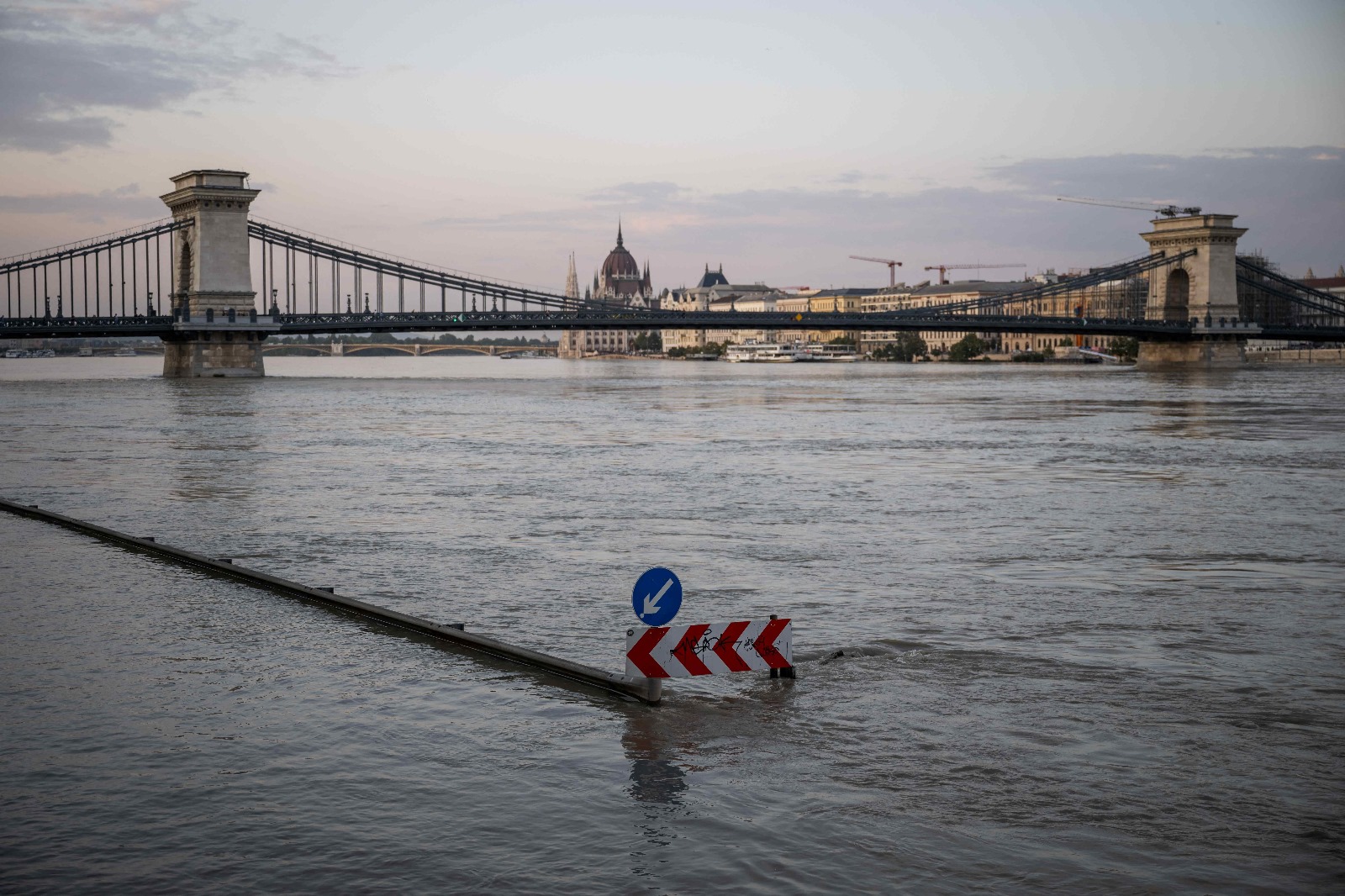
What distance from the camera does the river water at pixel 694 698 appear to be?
710 cm

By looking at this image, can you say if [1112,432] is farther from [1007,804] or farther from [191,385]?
[191,385]

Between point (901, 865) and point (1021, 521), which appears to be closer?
point (901, 865)

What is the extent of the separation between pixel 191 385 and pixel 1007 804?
266ft

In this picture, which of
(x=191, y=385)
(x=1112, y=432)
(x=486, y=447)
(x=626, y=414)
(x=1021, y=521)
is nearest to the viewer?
(x=1021, y=521)

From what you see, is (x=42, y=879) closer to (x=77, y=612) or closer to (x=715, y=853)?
(x=715, y=853)

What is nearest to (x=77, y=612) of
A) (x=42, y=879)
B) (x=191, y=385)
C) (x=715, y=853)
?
(x=42, y=879)

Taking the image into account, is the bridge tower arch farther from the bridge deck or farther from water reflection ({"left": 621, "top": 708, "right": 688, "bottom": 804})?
water reflection ({"left": 621, "top": 708, "right": 688, "bottom": 804})

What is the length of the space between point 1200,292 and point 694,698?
12810 cm

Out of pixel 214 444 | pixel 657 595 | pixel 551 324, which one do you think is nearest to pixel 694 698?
pixel 657 595

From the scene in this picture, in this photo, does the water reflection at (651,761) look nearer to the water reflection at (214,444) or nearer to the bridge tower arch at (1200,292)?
the water reflection at (214,444)

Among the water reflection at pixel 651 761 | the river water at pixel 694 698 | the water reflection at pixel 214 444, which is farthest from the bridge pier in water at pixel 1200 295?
the water reflection at pixel 651 761

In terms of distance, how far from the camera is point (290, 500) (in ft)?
76.6

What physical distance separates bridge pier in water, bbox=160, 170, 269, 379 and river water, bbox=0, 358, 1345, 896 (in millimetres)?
72334

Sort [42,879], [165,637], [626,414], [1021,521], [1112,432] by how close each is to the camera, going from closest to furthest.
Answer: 1. [42,879]
2. [165,637]
3. [1021,521]
4. [1112,432]
5. [626,414]
